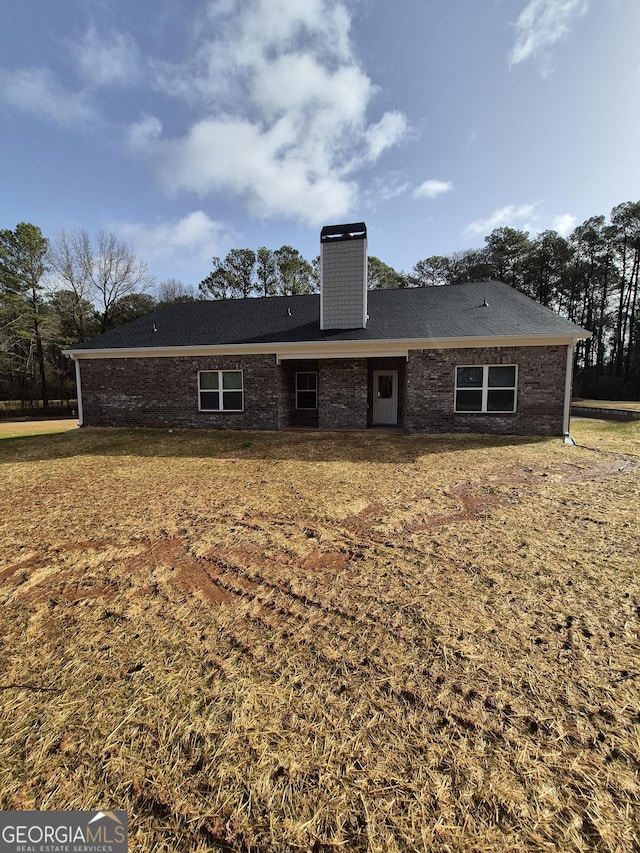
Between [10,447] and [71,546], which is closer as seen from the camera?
[71,546]

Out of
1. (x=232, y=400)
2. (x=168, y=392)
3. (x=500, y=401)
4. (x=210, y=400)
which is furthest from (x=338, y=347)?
(x=168, y=392)

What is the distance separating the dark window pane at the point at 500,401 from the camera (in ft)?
33.6

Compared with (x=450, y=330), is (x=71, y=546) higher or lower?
lower

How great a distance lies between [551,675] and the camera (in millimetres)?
2049

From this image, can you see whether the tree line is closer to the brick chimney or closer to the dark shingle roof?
the dark shingle roof

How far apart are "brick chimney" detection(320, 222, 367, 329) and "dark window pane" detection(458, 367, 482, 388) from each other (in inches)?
129

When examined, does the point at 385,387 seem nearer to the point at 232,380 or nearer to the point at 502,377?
the point at 502,377

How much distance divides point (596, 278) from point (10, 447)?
136 feet

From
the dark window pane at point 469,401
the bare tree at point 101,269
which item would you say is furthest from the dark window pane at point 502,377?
the bare tree at point 101,269

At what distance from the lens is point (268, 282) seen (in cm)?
3512

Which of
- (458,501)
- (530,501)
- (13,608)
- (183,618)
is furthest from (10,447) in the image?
(530,501)

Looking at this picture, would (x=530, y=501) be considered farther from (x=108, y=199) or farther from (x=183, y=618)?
(x=108, y=199)

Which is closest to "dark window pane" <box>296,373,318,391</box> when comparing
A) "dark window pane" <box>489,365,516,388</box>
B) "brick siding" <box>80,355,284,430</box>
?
"brick siding" <box>80,355,284,430</box>

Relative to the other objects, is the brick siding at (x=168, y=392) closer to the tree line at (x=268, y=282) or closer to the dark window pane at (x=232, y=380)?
the dark window pane at (x=232, y=380)
